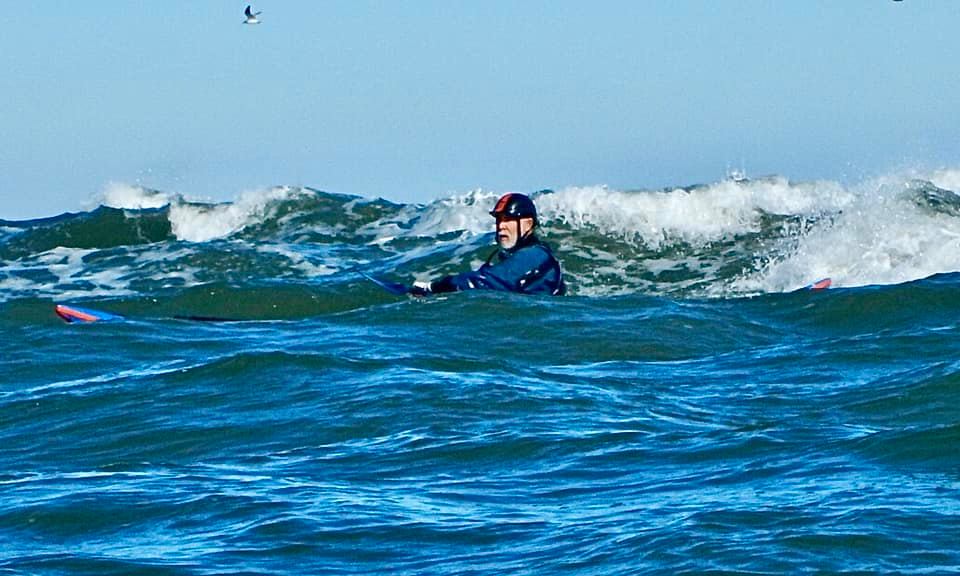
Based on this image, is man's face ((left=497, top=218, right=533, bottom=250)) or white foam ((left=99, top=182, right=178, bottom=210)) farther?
white foam ((left=99, top=182, right=178, bottom=210))

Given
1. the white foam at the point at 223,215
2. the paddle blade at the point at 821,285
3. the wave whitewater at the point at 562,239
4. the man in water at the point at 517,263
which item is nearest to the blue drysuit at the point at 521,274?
the man in water at the point at 517,263

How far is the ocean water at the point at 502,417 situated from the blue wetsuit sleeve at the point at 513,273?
0.23 metres

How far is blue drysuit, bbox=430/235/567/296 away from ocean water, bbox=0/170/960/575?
0.66 ft

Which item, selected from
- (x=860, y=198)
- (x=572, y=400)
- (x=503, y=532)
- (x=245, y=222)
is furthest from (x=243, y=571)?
(x=245, y=222)

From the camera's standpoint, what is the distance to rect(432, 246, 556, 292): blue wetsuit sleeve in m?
14.5

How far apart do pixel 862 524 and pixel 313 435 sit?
3815 mm

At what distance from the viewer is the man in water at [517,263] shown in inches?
573

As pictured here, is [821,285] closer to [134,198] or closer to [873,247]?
[873,247]

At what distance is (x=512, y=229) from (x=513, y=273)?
0.35m

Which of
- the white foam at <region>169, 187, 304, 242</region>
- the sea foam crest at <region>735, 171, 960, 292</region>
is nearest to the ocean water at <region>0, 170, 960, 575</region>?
the sea foam crest at <region>735, 171, 960, 292</region>

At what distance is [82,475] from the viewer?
→ 916 cm

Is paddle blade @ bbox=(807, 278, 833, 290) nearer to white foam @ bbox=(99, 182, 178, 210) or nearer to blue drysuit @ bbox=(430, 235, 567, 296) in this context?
blue drysuit @ bbox=(430, 235, 567, 296)

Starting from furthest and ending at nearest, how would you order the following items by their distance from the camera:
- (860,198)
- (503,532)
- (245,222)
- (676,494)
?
(245,222) < (860,198) < (676,494) < (503,532)

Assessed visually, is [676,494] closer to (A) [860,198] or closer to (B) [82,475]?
(B) [82,475]
